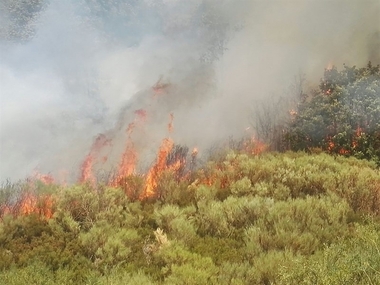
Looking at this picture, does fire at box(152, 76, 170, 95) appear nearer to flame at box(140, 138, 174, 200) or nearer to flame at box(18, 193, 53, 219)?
flame at box(140, 138, 174, 200)

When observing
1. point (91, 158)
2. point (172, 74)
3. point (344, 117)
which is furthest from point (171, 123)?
point (344, 117)

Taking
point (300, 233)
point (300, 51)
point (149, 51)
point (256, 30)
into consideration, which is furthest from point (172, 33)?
point (300, 233)

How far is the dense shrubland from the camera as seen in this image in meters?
6.11

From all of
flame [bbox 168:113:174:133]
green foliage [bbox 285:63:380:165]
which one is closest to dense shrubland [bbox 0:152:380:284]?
green foliage [bbox 285:63:380:165]

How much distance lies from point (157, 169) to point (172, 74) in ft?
23.4

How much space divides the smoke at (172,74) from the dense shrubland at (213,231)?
3.65 meters

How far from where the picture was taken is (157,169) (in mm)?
12188

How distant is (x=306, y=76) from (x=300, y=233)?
10.2 meters

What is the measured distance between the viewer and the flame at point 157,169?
35.3 ft

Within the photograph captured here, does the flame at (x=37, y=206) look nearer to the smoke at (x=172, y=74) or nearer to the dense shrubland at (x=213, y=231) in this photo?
the dense shrubland at (x=213, y=231)

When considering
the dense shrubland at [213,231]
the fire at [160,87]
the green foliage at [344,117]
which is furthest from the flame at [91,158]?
the green foliage at [344,117]

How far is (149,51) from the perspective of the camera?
22.3m

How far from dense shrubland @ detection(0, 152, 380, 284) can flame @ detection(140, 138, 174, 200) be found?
13.8 inches

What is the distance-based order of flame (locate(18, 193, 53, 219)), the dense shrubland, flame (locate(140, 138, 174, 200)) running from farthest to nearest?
flame (locate(140, 138, 174, 200)) < flame (locate(18, 193, 53, 219)) < the dense shrubland
